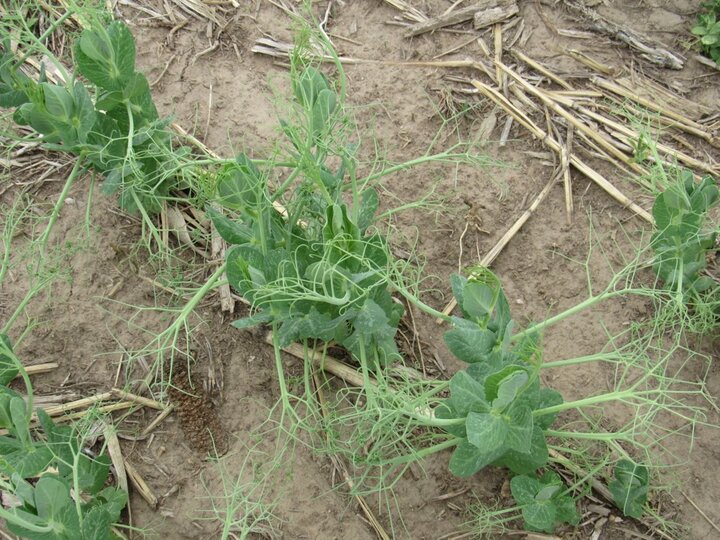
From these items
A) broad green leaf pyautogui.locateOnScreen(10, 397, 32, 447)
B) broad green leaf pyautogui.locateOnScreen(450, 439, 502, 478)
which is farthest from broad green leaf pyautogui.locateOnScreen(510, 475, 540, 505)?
broad green leaf pyautogui.locateOnScreen(10, 397, 32, 447)

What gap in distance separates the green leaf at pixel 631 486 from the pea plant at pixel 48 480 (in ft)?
3.81

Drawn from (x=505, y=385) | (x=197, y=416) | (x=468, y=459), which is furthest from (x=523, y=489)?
(x=197, y=416)

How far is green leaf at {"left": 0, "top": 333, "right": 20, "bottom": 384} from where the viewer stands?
160 centimetres

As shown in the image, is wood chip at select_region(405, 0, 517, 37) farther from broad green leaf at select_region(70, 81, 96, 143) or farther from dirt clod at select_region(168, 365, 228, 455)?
dirt clod at select_region(168, 365, 228, 455)

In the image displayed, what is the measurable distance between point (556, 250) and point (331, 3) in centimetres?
111

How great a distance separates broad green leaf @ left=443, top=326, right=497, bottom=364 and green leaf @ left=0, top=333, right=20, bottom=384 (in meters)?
0.98

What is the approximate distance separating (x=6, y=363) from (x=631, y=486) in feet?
4.85

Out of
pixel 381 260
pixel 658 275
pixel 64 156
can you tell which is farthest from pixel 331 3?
pixel 658 275

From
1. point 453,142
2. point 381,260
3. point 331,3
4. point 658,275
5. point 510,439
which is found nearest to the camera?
point 510,439

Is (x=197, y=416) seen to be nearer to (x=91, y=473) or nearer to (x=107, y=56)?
(x=91, y=473)

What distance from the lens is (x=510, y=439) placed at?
58.5 inches

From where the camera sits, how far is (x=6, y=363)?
1614 mm

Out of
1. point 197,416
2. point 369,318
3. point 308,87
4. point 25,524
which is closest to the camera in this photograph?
point 25,524

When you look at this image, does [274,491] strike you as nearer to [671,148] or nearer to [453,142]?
[453,142]
